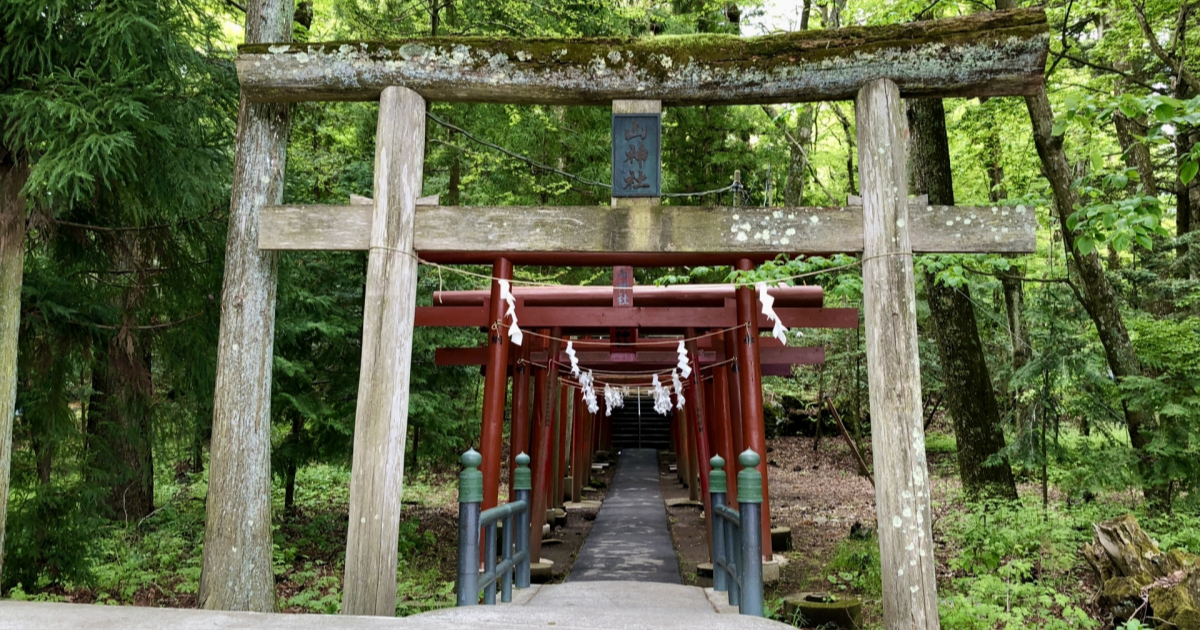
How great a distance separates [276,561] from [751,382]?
19.5ft

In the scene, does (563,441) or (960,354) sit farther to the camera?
(563,441)

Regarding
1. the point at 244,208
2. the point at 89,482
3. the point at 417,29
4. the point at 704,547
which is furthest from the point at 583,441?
the point at 244,208

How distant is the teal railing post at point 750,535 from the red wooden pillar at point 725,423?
4740 mm

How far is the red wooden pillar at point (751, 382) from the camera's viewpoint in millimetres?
8234

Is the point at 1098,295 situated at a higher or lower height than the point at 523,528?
higher

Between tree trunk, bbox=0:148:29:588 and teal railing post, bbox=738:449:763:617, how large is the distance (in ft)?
16.5

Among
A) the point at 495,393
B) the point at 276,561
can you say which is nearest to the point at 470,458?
the point at 495,393

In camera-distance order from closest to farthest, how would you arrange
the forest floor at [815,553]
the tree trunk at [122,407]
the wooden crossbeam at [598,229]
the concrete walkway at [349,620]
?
the concrete walkway at [349,620] < the wooden crossbeam at [598,229] < the forest floor at [815,553] < the tree trunk at [122,407]

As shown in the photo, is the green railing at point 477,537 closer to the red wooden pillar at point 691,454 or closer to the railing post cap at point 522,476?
the railing post cap at point 522,476

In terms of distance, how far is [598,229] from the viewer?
4.94m

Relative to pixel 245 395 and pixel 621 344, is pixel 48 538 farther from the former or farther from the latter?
pixel 621 344

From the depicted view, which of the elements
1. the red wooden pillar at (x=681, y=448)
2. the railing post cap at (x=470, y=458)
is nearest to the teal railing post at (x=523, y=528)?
the railing post cap at (x=470, y=458)

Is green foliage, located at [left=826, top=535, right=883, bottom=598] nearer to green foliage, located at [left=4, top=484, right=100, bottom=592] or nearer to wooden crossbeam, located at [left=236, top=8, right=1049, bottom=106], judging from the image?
wooden crossbeam, located at [left=236, top=8, right=1049, bottom=106]

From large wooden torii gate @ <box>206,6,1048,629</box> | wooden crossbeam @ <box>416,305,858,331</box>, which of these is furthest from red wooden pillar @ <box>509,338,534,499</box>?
large wooden torii gate @ <box>206,6,1048,629</box>
